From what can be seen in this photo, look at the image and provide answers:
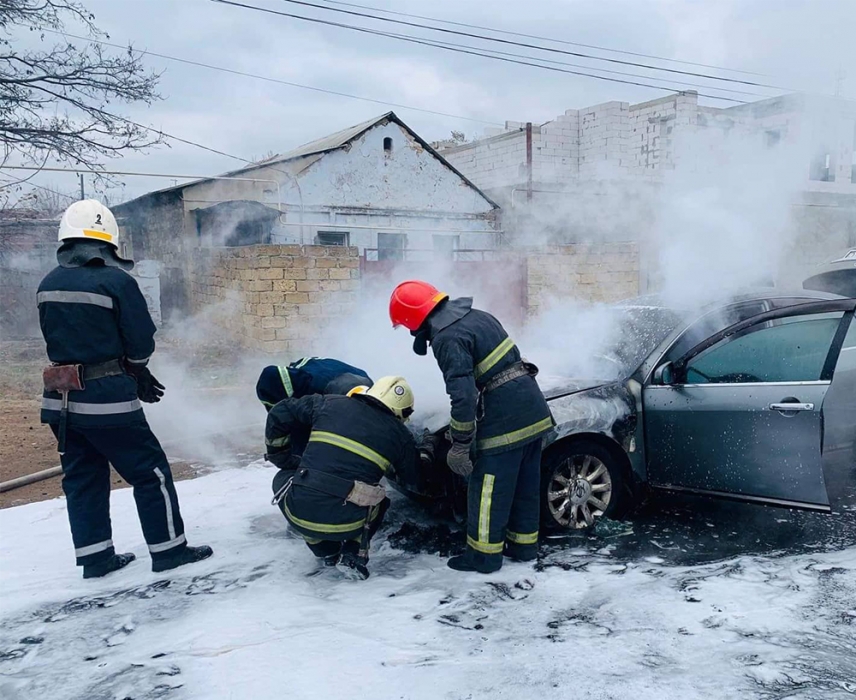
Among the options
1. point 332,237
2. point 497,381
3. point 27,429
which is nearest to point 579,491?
point 497,381

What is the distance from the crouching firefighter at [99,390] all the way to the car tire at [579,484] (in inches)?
85.7

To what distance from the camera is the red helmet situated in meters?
3.83

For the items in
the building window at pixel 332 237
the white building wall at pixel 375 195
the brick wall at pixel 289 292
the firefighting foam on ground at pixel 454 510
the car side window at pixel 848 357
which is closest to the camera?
the firefighting foam on ground at pixel 454 510

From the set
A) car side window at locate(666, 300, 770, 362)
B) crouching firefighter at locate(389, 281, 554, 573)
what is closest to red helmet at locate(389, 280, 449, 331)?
crouching firefighter at locate(389, 281, 554, 573)

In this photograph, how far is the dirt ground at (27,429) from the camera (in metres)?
5.65

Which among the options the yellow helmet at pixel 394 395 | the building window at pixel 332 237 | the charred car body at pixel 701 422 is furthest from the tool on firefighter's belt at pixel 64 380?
the building window at pixel 332 237

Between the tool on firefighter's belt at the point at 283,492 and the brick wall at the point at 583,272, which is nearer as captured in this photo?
the tool on firefighter's belt at the point at 283,492

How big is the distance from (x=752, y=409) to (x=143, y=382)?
142 inches

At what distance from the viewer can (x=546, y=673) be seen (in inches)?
112

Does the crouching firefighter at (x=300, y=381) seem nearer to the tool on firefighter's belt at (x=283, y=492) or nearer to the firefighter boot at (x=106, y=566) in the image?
the tool on firefighter's belt at (x=283, y=492)

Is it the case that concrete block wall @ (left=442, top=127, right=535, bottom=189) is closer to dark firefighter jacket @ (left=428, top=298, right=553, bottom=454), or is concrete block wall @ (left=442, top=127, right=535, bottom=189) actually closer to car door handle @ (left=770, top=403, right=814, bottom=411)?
car door handle @ (left=770, top=403, right=814, bottom=411)

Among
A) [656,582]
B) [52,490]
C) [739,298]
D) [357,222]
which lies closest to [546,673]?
[656,582]

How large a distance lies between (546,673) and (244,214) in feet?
41.9

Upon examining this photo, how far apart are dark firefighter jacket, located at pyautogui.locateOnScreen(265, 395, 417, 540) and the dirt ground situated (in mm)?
2616
